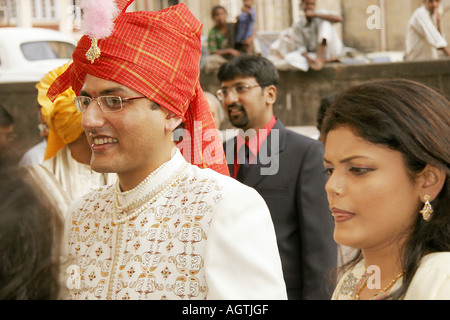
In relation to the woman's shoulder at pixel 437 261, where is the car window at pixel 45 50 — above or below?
above

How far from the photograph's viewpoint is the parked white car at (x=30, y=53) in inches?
383

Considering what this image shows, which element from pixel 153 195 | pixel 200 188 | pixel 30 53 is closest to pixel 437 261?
pixel 200 188

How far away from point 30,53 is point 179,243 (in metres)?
8.79

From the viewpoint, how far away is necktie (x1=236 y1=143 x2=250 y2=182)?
3.35 metres

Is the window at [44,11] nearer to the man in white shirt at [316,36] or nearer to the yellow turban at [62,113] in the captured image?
the man in white shirt at [316,36]

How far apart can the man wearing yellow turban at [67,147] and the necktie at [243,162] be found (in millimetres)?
757

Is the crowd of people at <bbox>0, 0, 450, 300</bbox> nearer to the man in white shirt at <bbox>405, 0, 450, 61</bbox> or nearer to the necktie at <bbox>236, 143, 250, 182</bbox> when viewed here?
the necktie at <bbox>236, 143, 250, 182</bbox>

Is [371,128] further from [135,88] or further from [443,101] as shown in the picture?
[135,88]

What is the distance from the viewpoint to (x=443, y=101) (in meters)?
1.82

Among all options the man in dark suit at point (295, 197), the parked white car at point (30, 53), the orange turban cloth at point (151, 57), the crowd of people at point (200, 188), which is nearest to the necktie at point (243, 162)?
the man in dark suit at point (295, 197)

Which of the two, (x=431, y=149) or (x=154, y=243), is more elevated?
(x=431, y=149)
